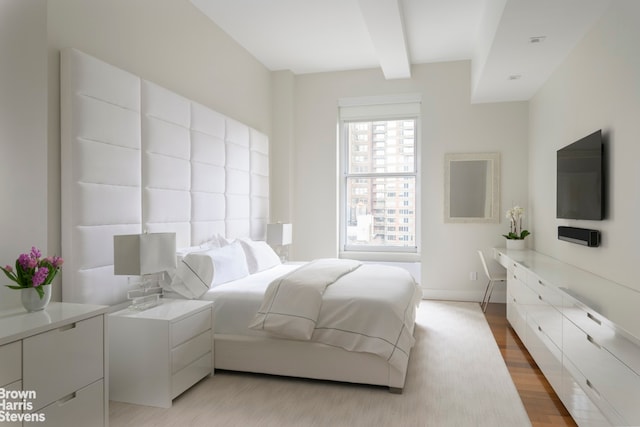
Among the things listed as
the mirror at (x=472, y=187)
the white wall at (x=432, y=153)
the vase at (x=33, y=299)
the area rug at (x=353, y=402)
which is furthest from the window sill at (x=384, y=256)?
the vase at (x=33, y=299)

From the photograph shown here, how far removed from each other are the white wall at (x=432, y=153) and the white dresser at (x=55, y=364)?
395 cm

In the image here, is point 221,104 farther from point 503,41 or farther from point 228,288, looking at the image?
point 503,41

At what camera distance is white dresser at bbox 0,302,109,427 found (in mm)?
1764

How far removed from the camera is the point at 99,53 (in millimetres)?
2951

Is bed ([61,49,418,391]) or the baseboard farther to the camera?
the baseboard

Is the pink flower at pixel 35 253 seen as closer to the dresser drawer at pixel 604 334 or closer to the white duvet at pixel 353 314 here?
the white duvet at pixel 353 314

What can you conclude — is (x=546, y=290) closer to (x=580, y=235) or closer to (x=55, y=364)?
(x=580, y=235)

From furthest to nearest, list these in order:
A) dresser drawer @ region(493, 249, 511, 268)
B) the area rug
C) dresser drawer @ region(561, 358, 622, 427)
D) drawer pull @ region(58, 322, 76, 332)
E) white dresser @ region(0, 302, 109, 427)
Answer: dresser drawer @ region(493, 249, 511, 268), the area rug, drawer pull @ region(58, 322, 76, 332), dresser drawer @ region(561, 358, 622, 427), white dresser @ region(0, 302, 109, 427)

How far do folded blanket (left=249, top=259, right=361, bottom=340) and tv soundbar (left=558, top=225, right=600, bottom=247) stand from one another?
6.36 ft

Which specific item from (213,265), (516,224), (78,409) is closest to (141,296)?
(213,265)

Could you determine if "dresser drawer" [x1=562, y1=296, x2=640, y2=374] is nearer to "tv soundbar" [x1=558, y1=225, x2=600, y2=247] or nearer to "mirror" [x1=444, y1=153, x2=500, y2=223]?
"tv soundbar" [x1=558, y1=225, x2=600, y2=247]

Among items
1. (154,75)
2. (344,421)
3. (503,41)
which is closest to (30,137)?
(154,75)

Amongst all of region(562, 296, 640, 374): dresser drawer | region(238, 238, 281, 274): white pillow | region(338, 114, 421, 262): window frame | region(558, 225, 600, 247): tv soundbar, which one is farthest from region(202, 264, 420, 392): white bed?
region(338, 114, 421, 262): window frame

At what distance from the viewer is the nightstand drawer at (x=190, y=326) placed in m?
2.65
